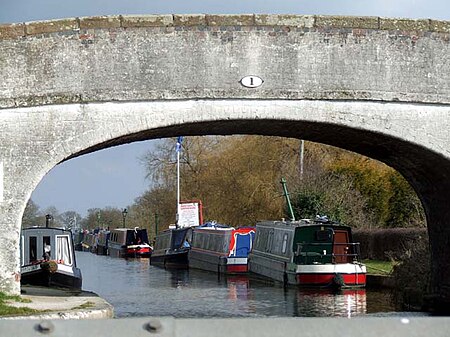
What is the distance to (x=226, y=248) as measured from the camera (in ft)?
88.6

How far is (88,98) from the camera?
1060 cm

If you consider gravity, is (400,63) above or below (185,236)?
above

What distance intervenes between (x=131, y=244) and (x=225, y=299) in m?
26.2

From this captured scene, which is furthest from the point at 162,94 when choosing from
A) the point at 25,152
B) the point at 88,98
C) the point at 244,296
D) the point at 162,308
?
the point at 244,296

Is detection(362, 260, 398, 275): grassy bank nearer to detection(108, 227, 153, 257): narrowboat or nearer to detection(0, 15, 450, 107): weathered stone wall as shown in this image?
detection(0, 15, 450, 107): weathered stone wall

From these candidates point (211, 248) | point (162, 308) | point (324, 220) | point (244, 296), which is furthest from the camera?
point (211, 248)

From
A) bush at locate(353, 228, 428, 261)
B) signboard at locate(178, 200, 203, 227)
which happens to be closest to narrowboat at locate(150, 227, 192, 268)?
signboard at locate(178, 200, 203, 227)

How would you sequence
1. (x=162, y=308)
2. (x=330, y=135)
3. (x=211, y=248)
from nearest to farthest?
(x=330, y=135) < (x=162, y=308) < (x=211, y=248)

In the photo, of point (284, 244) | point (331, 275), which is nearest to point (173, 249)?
point (284, 244)

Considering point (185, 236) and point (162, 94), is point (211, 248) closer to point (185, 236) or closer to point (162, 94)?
point (185, 236)

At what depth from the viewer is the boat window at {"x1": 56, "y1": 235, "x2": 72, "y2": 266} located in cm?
1797

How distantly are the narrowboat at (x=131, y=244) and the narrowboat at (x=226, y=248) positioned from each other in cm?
1247

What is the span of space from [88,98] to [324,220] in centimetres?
1094

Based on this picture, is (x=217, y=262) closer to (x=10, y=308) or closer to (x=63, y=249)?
(x=63, y=249)
